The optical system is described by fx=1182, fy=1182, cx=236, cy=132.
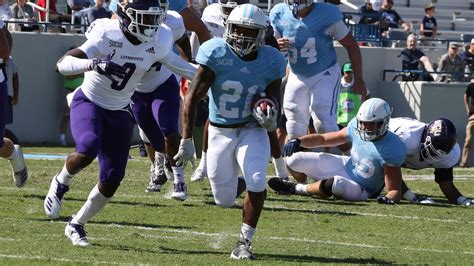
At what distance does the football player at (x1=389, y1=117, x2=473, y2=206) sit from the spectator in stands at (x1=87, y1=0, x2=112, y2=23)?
7549 millimetres

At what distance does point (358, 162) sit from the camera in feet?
33.1

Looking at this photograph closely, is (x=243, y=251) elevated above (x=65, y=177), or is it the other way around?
(x=65, y=177)

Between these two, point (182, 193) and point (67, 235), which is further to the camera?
point (182, 193)

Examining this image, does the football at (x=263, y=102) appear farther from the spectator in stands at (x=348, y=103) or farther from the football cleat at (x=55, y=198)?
the spectator in stands at (x=348, y=103)

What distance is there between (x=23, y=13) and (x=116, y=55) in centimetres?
1065

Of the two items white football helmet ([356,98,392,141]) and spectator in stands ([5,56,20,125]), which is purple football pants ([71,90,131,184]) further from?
spectator in stands ([5,56,20,125])

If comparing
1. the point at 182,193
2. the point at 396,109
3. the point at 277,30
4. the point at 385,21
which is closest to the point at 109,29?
the point at 182,193

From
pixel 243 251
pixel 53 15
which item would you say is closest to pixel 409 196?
pixel 243 251

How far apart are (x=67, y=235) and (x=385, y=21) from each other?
45.0 feet

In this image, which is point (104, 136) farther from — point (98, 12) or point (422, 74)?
point (422, 74)

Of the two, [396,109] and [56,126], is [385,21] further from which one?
[56,126]

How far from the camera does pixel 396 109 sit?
1864 cm

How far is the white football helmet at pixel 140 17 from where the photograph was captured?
7.18 m

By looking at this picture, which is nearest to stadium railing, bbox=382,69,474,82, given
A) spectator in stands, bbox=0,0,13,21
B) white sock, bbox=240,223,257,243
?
spectator in stands, bbox=0,0,13,21
